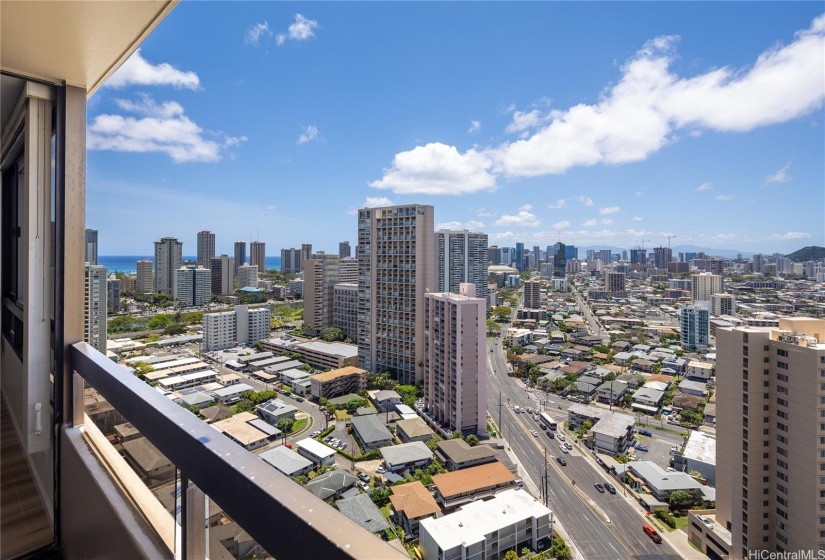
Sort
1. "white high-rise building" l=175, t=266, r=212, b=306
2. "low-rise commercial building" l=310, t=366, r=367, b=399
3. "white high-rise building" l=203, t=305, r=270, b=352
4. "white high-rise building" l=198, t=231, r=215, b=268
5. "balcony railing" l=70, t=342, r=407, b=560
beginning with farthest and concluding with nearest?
1. "white high-rise building" l=198, t=231, r=215, b=268
2. "white high-rise building" l=175, t=266, r=212, b=306
3. "white high-rise building" l=203, t=305, r=270, b=352
4. "low-rise commercial building" l=310, t=366, r=367, b=399
5. "balcony railing" l=70, t=342, r=407, b=560

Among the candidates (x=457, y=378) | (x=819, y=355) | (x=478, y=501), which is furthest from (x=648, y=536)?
(x=457, y=378)

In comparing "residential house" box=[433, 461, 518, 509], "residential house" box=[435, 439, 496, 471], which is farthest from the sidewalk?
"residential house" box=[435, 439, 496, 471]

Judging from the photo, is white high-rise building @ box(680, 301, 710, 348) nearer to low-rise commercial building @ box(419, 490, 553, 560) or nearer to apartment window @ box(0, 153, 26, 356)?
low-rise commercial building @ box(419, 490, 553, 560)

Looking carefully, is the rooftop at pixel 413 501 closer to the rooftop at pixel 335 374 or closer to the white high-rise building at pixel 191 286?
the rooftop at pixel 335 374

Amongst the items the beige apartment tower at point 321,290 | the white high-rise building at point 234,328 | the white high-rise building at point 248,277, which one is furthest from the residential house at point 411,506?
the white high-rise building at point 248,277

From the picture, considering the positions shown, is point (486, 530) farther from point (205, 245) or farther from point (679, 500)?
point (205, 245)

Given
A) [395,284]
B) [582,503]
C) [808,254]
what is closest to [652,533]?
[582,503]
